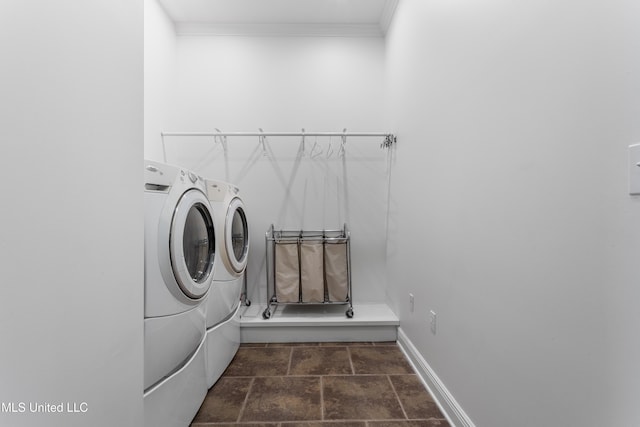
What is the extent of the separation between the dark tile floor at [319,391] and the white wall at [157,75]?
175 centimetres

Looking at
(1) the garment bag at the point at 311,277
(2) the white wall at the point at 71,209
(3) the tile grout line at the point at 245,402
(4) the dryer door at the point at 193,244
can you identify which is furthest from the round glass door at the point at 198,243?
(1) the garment bag at the point at 311,277

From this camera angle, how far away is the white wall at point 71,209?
1.79 feet

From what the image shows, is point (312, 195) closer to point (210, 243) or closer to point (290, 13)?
point (210, 243)

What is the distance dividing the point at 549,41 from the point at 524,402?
3.44 feet

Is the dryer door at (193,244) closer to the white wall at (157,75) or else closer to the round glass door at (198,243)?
the round glass door at (198,243)

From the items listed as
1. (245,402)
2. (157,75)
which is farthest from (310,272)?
(157,75)

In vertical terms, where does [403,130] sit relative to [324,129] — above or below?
below

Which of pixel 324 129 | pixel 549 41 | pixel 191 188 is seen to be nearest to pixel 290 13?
pixel 324 129

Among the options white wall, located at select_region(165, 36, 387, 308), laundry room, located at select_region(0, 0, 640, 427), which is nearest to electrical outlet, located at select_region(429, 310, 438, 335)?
laundry room, located at select_region(0, 0, 640, 427)

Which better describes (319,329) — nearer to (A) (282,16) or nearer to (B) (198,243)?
(B) (198,243)

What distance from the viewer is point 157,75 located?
7.36 feet

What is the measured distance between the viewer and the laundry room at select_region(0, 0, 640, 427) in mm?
588

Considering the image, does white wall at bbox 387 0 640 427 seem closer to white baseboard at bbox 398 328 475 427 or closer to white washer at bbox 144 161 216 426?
white baseboard at bbox 398 328 475 427

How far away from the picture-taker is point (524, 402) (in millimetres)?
848
